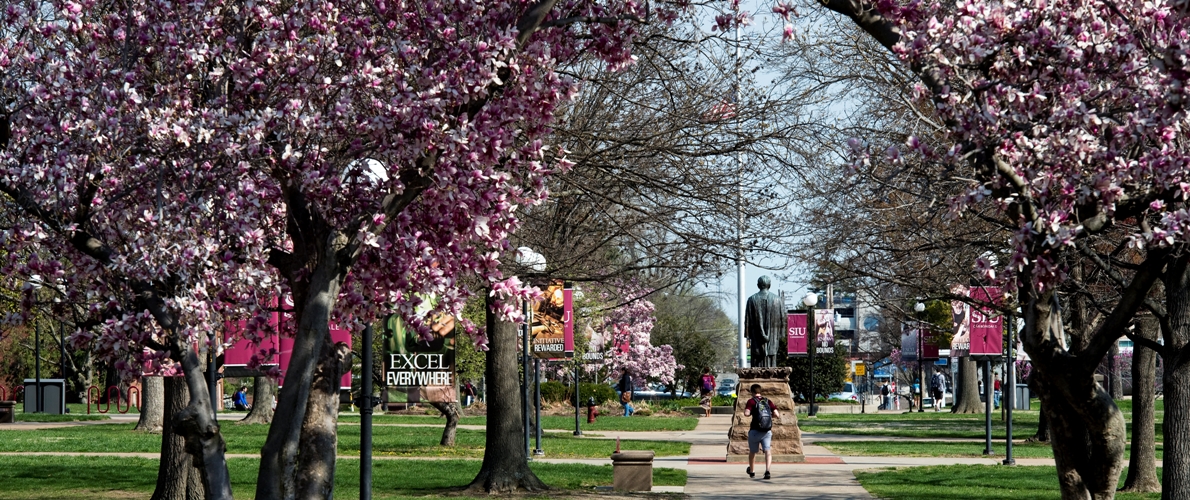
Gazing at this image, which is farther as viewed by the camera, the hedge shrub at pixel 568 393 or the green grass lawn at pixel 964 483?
the hedge shrub at pixel 568 393

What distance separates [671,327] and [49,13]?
6374cm

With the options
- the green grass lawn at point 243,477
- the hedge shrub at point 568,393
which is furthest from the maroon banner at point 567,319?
the hedge shrub at point 568,393

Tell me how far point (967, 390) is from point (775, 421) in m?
34.8

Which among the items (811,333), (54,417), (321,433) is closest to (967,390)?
(811,333)

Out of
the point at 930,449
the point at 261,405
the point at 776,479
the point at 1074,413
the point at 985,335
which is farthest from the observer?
the point at 261,405

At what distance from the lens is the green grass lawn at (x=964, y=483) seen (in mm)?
17625

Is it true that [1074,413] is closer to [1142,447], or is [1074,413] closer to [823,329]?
[1142,447]

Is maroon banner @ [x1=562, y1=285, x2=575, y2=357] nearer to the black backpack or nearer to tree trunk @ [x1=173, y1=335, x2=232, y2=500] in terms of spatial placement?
the black backpack

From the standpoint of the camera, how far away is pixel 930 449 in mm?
28250

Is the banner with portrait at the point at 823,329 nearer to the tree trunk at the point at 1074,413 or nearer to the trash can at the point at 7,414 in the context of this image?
the trash can at the point at 7,414

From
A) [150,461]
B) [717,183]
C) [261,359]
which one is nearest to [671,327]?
[150,461]

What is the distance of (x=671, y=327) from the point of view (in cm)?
7331

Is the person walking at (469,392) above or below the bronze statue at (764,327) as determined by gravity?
below

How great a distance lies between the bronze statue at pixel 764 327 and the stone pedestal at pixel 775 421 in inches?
45.0
